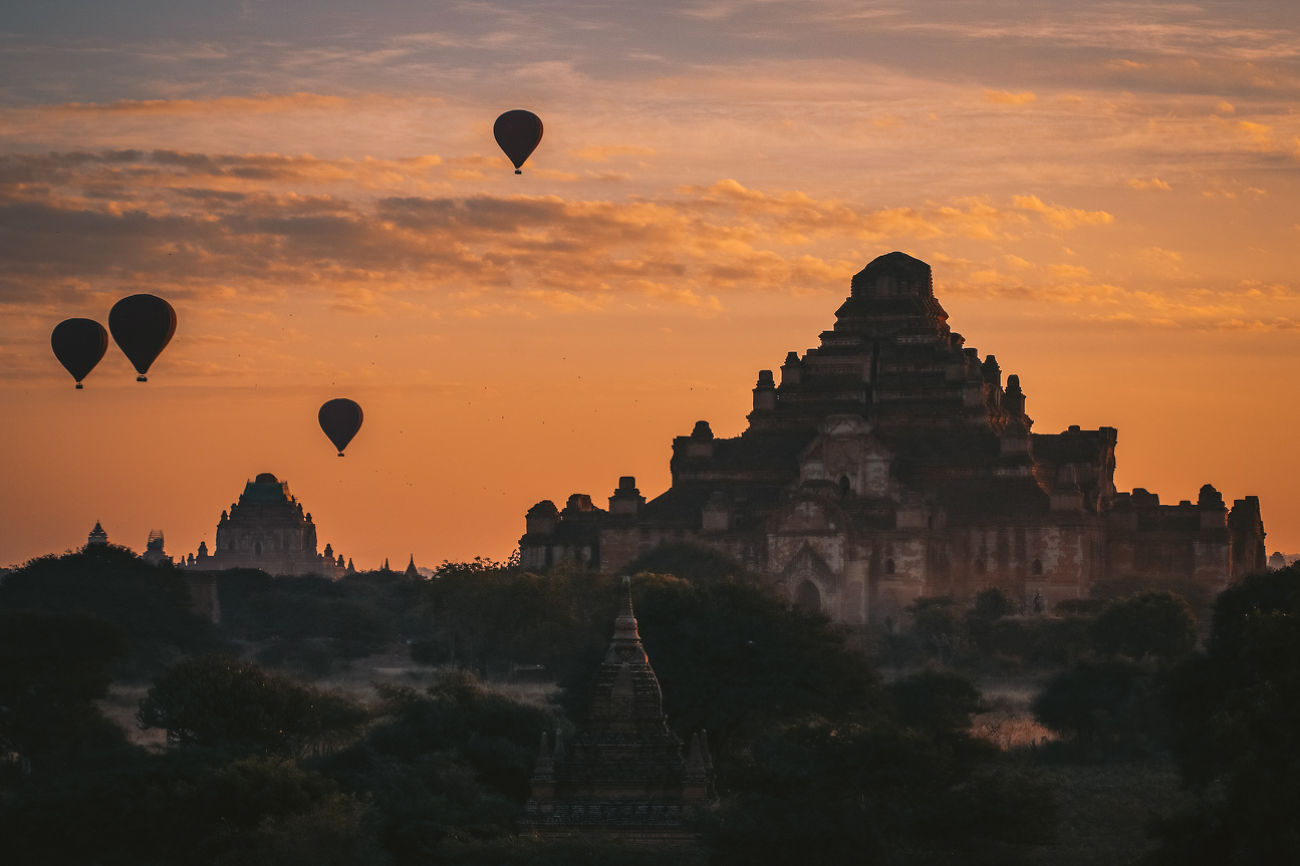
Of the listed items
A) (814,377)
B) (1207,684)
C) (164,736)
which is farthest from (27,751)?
(814,377)

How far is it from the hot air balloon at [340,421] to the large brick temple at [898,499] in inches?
492

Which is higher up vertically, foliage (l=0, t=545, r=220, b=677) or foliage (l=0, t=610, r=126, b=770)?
foliage (l=0, t=545, r=220, b=677)

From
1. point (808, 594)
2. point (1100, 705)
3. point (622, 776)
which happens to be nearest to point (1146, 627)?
point (1100, 705)

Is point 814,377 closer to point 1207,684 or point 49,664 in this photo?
point 49,664

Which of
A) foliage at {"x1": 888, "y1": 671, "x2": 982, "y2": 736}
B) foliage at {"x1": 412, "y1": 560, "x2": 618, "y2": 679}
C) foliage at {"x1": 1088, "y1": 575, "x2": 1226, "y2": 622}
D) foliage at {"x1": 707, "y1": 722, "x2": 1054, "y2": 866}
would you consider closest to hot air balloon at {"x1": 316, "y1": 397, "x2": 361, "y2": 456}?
foliage at {"x1": 412, "y1": 560, "x2": 618, "y2": 679}

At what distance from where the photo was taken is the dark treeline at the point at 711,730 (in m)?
54.6

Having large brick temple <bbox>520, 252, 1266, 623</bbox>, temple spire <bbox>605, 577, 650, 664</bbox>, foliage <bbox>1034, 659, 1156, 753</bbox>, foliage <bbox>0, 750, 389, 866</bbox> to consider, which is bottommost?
foliage <bbox>0, 750, 389, 866</bbox>

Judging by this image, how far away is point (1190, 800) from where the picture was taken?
67.1 metres

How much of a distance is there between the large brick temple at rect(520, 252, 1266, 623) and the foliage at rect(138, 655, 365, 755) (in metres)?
49.9

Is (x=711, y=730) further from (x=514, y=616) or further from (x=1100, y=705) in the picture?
(x=514, y=616)

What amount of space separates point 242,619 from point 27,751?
2831 inches

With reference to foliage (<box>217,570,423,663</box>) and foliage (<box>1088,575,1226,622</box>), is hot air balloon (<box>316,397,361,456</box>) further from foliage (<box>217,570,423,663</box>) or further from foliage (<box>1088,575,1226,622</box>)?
foliage (<box>1088,575,1226,622</box>)

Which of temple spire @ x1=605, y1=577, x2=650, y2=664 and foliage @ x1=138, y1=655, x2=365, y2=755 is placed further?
foliage @ x1=138, y1=655, x2=365, y2=755

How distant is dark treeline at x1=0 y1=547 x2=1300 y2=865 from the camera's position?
5456 cm
